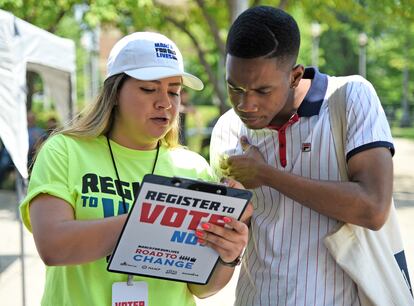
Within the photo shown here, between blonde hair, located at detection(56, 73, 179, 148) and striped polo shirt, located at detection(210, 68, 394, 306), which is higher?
blonde hair, located at detection(56, 73, 179, 148)

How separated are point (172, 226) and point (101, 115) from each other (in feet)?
1.68

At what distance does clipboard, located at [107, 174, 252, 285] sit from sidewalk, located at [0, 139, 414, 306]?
13.8ft

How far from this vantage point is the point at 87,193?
2.16 m

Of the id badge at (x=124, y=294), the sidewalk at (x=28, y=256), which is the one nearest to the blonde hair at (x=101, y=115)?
the id badge at (x=124, y=294)

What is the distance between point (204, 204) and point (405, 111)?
39.7m

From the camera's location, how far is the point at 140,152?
2.35 metres

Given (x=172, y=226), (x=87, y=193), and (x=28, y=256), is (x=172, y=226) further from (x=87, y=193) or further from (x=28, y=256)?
(x=28, y=256)

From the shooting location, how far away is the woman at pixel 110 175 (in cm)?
203

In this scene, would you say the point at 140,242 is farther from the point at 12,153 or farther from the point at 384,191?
the point at 12,153

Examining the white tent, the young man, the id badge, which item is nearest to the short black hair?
the young man

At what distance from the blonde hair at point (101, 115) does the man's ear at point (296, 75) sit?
0.39 metres

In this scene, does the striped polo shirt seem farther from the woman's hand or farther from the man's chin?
the woman's hand

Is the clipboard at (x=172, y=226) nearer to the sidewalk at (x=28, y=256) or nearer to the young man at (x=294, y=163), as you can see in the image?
the young man at (x=294, y=163)

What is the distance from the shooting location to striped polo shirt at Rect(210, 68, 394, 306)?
225 cm
